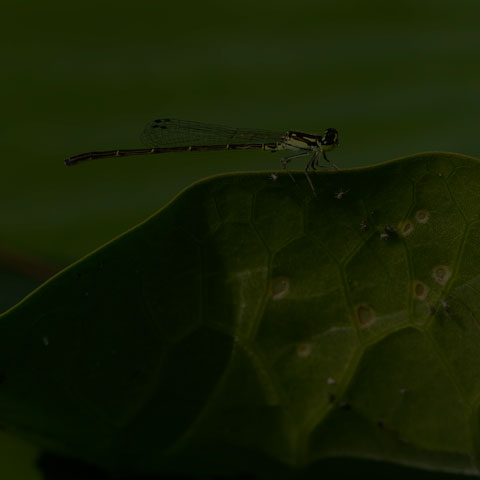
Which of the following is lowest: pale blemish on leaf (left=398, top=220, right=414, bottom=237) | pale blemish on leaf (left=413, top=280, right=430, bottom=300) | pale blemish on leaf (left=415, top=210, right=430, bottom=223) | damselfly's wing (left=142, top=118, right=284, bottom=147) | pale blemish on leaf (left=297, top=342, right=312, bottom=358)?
pale blemish on leaf (left=297, top=342, right=312, bottom=358)

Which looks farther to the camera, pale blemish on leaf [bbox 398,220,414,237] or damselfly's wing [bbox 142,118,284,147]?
damselfly's wing [bbox 142,118,284,147]

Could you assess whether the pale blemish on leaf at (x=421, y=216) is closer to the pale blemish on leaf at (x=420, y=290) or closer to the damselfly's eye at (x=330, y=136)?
the pale blemish on leaf at (x=420, y=290)

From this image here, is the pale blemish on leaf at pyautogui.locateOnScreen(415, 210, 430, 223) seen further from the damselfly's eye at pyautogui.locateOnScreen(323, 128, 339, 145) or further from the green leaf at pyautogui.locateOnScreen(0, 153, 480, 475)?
the damselfly's eye at pyautogui.locateOnScreen(323, 128, 339, 145)

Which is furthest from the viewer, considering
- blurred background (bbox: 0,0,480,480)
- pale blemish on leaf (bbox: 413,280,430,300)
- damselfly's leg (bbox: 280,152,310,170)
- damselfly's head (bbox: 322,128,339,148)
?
damselfly's leg (bbox: 280,152,310,170)

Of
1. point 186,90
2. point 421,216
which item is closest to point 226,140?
point 186,90

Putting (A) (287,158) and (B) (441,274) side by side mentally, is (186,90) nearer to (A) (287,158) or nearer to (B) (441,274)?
→ (A) (287,158)

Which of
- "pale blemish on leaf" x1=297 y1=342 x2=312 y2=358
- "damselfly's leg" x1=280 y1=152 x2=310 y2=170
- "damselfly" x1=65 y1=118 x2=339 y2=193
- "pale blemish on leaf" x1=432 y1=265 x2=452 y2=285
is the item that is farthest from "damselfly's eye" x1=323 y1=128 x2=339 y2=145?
"pale blemish on leaf" x1=297 y1=342 x2=312 y2=358

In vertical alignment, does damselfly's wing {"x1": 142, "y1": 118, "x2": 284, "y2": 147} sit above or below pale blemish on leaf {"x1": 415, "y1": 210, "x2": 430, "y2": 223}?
above

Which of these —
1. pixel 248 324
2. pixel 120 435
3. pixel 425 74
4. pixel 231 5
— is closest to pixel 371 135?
pixel 425 74
